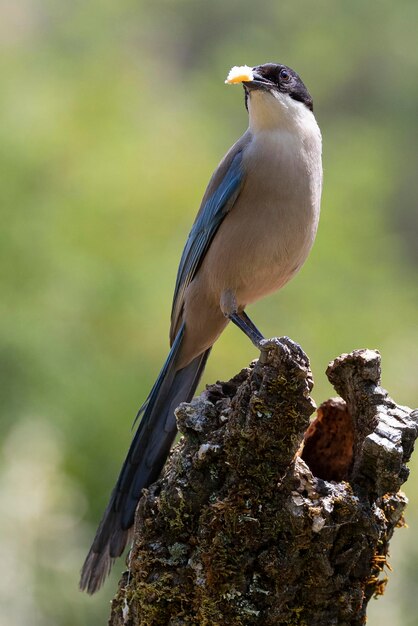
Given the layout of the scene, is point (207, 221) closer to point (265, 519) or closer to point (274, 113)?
point (274, 113)

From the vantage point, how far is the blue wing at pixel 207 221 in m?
4.82

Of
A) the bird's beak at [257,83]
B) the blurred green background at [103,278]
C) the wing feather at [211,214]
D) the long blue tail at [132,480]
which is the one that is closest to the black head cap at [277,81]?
the bird's beak at [257,83]

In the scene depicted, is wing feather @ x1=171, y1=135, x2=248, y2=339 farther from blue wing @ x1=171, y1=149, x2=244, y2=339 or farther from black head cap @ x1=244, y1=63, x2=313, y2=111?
black head cap @ x1=244, y1=63, x2=313, y2=111

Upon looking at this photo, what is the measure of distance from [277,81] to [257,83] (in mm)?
177

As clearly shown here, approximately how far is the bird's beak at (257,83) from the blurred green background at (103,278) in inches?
98.3

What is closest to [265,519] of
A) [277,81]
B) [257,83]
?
[257,83]

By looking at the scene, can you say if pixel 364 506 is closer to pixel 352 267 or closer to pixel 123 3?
pixel 352 267

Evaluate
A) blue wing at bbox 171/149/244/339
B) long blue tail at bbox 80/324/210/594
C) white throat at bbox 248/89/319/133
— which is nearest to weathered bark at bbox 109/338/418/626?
long blue tail at bbox 80/324/210/594

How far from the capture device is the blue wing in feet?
15.8

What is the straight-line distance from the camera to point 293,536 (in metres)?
3.44

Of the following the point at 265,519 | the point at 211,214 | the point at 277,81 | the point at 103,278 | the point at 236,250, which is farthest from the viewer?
the point at 103,278

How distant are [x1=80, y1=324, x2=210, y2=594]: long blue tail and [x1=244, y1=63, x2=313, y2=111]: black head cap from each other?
161cm

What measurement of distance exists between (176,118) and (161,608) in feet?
20.9

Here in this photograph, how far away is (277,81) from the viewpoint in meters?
5.07
